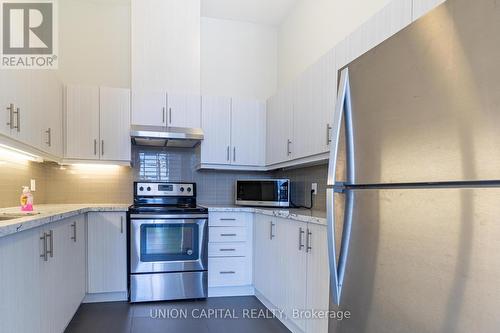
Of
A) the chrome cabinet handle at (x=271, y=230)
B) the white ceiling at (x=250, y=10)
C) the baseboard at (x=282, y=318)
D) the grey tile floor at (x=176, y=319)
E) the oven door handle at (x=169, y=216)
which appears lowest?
the grey tile floor at (x=176, y=319)

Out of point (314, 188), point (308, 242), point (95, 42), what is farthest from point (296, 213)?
point (95, 42)

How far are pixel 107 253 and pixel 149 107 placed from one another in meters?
1.50

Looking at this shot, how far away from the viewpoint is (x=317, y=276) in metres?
1.90

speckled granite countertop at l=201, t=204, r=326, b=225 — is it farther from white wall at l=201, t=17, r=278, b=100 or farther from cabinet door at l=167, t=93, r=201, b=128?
white wall at l=201, t=17, r=278, b=100

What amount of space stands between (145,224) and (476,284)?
2.67m

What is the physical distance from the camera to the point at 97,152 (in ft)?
10.6

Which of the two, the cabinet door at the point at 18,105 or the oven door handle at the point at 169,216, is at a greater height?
the cabinet door at the point at 18,105

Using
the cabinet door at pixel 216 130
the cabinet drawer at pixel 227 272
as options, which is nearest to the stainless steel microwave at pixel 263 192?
the cabinet door at pixel 216 130

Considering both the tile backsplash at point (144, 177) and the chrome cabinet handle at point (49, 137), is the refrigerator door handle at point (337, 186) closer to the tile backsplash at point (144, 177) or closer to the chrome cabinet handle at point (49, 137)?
the tile backsplash at point (144, 177)

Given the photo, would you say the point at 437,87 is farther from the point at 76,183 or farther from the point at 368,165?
the point at 76,183

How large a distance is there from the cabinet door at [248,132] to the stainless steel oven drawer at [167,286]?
1314 millimetres

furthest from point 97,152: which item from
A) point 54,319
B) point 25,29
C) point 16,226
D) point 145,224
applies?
point 16,226

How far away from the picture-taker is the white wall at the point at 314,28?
98.4 inches

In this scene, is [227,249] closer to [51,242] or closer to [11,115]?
[51,242]
